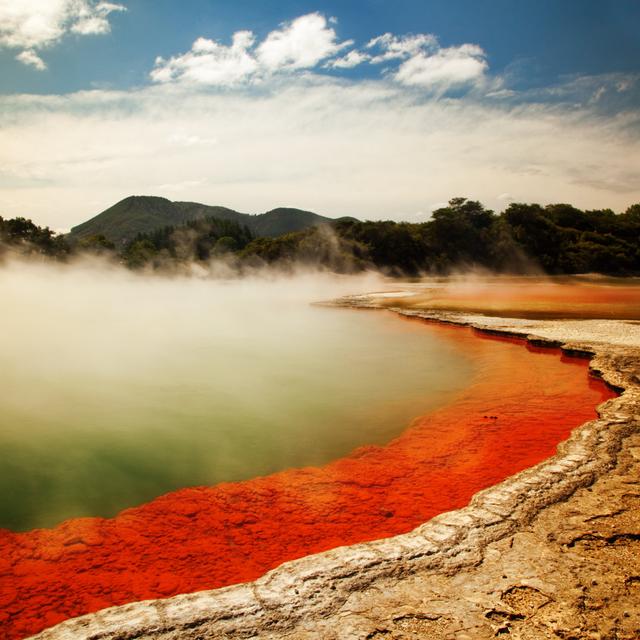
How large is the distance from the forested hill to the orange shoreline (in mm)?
145786

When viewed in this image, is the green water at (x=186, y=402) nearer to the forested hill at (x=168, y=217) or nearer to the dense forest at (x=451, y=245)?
the dense forest at (x=451, y=245)

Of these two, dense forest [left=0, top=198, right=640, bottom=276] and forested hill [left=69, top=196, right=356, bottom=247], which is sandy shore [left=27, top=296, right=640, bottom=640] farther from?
forested hill [left=69, top=196, right=356, bottom=247]

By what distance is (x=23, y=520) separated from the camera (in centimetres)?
359

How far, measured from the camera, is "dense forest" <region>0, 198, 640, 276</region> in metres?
38.9

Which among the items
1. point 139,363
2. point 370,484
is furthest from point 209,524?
point 139,363

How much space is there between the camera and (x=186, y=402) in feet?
20.8

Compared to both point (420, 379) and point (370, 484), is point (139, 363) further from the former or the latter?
point (370, 484)

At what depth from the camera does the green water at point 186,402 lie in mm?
4270

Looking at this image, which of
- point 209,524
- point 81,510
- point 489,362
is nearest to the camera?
point 209,524

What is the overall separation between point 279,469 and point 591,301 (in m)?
16.7

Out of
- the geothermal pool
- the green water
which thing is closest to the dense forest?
the green water

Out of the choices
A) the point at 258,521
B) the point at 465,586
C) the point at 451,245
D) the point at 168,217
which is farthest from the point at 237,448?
the point at 168,217

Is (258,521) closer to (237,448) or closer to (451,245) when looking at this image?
(237,448)

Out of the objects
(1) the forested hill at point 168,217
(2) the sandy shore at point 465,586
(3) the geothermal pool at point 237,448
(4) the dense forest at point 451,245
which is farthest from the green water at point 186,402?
(1) the forested hill at point 168,217
